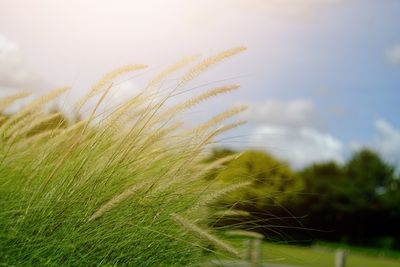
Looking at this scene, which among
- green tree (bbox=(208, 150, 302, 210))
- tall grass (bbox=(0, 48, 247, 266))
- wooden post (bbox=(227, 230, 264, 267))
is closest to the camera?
tall grass (bbox=(0, 48, 247, 266))

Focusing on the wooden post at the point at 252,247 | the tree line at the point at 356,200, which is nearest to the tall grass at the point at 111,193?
the wooden post at the point at 252,247

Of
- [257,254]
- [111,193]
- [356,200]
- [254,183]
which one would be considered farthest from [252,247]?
[356,200]

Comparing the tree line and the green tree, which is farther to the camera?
the tree line

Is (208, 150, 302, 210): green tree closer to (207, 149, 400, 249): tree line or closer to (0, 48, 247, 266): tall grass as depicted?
(0, 48, 247, 266): tall grass

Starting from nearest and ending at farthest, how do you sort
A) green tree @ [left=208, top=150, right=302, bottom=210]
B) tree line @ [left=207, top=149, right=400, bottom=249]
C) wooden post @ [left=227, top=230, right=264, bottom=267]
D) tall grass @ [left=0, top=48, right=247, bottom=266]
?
1. tall grass @ [left=0, top=48, right=247, bottom=266]
2. wooden post @ [left=227, top=230, right=264, bottom=267]
3. green tree @ [left=208, top=150, right=302, bottom=210]
4. tree line @ [left=207, top=149, right=400, bottom=249]

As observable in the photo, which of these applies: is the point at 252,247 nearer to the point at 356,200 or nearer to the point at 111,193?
the point at 111,193

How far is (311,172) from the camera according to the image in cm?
3131

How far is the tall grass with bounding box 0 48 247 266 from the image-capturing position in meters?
2.67

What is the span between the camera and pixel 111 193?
297cm

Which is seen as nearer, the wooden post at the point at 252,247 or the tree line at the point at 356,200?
the wooden post at the point at 252,247

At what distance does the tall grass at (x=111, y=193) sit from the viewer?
2.67 meters

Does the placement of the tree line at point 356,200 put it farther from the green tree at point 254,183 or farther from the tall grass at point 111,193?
the tall grass at point 111,193

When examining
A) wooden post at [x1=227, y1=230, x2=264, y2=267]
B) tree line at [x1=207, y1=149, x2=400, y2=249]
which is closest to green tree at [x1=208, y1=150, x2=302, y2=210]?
wooden post at [x1=227, y1=230, x2=264, y2=267]

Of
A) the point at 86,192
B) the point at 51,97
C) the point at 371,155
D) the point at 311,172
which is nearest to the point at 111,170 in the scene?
the point at 86,192
